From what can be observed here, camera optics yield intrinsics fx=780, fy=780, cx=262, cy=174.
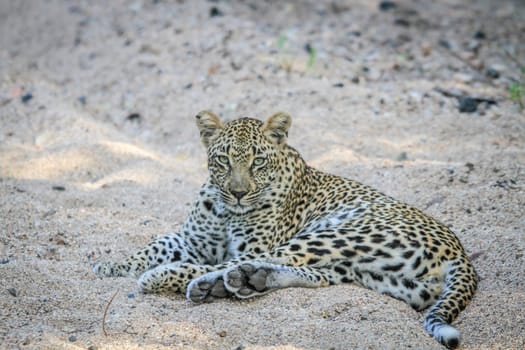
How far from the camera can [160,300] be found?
6.64 meters

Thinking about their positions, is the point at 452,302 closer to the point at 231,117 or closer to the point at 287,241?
the point at 287,241

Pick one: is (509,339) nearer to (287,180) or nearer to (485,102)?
(287,180)

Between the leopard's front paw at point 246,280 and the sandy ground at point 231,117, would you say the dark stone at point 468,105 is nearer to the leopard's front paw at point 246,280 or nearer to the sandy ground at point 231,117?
the sandy ground at point 231,117

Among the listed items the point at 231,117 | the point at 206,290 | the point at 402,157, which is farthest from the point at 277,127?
the point at 231,117

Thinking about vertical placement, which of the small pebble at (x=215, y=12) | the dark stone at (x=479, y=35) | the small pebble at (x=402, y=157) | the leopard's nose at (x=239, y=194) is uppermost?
the small pebble at (x=215, y=12)

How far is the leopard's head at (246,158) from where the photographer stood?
7.34 m

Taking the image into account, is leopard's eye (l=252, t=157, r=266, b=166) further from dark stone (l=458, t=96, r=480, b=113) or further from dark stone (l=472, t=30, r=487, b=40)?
dark stone (l=472, t=30, r=487, b=40)

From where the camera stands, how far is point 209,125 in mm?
7723

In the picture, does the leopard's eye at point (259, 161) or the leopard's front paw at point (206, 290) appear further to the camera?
the leopard's eye at point (259, 161)

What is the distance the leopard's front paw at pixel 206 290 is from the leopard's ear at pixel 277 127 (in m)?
1.80

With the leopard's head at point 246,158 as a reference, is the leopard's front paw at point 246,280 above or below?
below

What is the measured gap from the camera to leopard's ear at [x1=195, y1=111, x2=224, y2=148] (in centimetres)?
769

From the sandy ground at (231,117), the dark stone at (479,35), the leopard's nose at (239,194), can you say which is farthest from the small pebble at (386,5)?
the leopard's nose at (239,194)

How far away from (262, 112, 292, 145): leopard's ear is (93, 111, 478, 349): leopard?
0.01m
